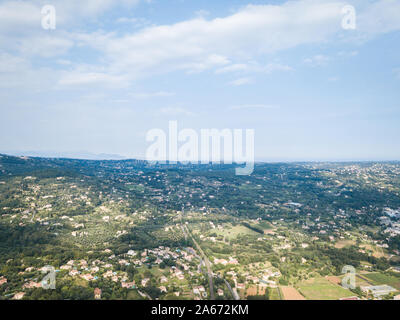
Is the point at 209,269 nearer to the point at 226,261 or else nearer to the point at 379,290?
the point at 226,261

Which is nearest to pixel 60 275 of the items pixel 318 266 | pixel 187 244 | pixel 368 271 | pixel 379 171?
pixel 187 244

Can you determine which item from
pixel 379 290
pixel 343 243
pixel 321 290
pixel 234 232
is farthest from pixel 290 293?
pixel 343 243

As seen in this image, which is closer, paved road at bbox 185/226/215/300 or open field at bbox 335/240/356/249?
paved road at bbox 185/226/215/300

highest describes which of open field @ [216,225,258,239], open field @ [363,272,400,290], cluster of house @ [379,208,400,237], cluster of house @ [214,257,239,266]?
cluster of house @ [379,208,400,237]

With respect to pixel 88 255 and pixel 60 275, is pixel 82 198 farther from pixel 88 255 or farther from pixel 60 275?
pixel 60 275

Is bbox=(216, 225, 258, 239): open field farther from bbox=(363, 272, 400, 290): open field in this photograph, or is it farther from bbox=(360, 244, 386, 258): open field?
Result: bbox=(363, 272, 400, 290): open field

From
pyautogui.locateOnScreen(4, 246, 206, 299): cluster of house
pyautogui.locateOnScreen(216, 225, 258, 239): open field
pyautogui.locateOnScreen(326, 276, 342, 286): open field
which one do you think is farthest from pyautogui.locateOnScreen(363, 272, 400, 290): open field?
pyautogui.locateOnScreen(4, 246, 206, 299): cluster of house

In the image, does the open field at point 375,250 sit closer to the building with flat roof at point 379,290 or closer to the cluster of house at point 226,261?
the building with flat roof at point 379,290

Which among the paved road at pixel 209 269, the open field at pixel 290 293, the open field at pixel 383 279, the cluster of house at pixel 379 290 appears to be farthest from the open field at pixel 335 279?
the paved road at pixel 209 269
